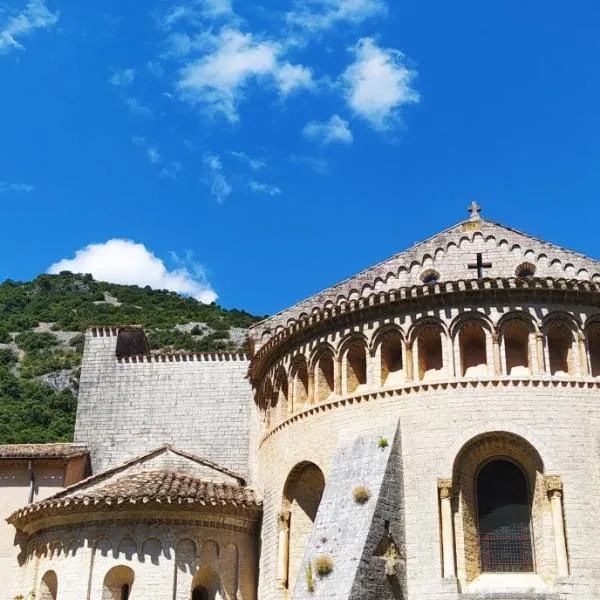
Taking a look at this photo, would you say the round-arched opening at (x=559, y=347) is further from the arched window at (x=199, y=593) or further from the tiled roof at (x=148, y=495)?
the arched window at (x=199, y=593)

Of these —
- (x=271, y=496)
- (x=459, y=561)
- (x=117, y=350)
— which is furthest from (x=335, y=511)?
(x=117, y=350)

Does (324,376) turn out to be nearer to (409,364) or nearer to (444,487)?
(409,364)

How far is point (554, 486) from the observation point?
16781 millimetres

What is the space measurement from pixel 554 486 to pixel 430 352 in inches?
148

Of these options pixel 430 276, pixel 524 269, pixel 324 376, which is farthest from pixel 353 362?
pixel 524 269

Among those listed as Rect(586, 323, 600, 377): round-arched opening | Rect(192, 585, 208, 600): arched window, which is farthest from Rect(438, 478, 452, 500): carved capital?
Rect(192, 585, 208, 600): arched window

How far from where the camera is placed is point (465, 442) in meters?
17.4

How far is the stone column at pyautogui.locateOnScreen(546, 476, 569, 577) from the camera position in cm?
1630

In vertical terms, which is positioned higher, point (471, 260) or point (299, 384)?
point (471, 260)

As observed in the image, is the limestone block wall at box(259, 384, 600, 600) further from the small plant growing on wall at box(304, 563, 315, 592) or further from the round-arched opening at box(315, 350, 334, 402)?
the small plant growing on wall at box(304, 563, 315, 592)

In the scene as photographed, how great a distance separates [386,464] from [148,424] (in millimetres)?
10901

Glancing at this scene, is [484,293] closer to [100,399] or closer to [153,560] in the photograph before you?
[153,560]

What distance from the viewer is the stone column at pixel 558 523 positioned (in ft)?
53.5

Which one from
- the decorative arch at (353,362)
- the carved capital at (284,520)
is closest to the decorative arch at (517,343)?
the decorative arch at (353,362)
